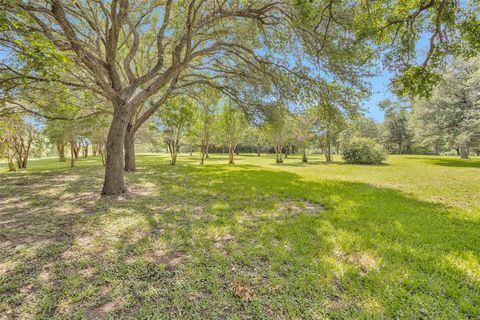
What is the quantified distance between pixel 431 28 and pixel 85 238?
10532mm

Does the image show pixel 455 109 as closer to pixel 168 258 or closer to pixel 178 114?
pixel 178 114

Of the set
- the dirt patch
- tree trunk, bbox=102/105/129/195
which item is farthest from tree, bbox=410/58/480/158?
the dirt patch

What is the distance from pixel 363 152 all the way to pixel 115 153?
23337 mm

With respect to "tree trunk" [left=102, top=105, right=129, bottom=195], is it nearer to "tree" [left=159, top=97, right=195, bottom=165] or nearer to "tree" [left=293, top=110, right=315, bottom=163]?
"tree" [left=159, top=97, right=195, bottom=165]

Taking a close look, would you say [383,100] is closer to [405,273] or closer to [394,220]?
[394,220]

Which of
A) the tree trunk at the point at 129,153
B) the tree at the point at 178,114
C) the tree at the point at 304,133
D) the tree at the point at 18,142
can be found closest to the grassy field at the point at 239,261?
the tree trunk at the point at 129,153

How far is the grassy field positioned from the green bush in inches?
695

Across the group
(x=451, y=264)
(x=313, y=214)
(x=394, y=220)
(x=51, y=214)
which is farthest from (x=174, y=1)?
(x=451, y=264)

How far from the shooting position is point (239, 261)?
307 cm

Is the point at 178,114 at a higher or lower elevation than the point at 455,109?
lower

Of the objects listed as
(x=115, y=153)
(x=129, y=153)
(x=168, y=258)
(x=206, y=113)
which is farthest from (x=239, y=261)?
(x=206, y=113)

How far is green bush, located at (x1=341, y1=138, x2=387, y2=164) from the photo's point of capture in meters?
21.9

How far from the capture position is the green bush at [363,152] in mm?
21875

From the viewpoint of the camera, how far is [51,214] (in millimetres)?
5148
